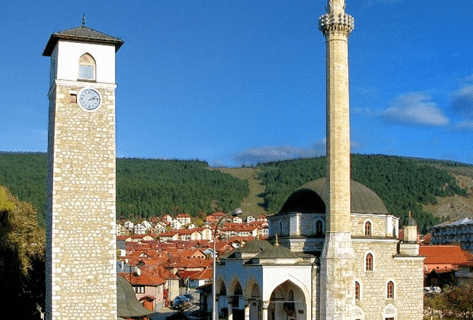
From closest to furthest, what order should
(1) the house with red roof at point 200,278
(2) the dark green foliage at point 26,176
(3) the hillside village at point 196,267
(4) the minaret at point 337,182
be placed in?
1. (4) the minaret at point 337,182
2. (3) the hillside village at point 196,267
3. (1) the house with red roof at point 200,278
4. (2) the dark green foliage at point 26,176

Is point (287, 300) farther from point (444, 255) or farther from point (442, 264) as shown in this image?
point (444, 255)

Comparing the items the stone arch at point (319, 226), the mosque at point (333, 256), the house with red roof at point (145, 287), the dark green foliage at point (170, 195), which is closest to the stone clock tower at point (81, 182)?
the mosque at point (333, 256)

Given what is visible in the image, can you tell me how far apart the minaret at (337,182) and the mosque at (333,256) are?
0.04 metres

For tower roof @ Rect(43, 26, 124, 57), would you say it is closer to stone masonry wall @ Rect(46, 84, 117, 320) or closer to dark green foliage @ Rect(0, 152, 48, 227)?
stone masonry wall @ Rect(46, 84, 117, 320)

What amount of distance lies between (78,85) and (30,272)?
1192 cm

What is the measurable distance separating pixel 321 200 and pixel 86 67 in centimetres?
1581

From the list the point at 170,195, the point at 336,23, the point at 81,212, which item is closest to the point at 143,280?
the point at 336,23

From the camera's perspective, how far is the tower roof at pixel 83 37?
762 inches

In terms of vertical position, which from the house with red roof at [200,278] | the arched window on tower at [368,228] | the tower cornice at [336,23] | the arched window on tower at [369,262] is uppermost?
the tower cornice at [336,23]

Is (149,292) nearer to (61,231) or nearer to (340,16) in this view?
(340,16)

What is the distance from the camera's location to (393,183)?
158 meters

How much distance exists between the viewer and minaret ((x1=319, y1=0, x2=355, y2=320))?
2842 cm

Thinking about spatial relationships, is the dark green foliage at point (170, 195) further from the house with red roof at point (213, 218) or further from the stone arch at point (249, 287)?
the stone arch at point (249, 287)

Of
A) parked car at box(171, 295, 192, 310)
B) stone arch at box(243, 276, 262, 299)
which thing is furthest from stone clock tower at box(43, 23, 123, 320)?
parked car at box(171, 295, 192, 310)
